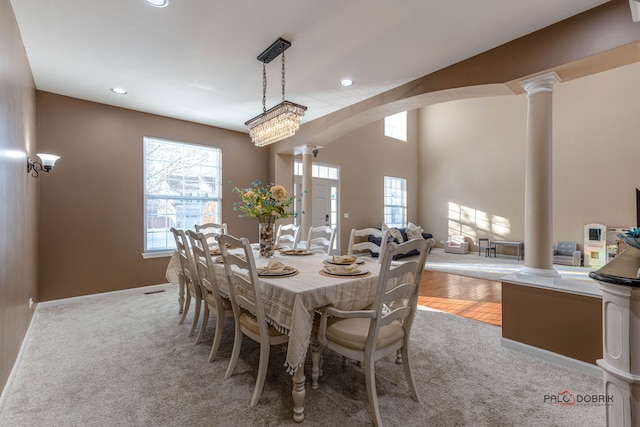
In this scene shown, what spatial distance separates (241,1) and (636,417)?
9.52 feet

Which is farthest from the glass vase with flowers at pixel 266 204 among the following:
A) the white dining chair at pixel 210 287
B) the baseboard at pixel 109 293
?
the baseboard at pixel 109 293

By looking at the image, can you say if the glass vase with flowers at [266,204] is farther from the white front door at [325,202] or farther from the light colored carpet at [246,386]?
the white front door at [325,202]

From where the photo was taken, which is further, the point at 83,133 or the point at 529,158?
the point at 83,133

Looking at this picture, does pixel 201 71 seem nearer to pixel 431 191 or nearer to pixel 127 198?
pixel 127 198

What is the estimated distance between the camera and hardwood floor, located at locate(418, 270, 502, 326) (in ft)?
11.1

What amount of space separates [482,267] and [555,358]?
4222 millimetres

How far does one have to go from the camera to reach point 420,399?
1.80m

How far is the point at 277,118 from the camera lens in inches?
108

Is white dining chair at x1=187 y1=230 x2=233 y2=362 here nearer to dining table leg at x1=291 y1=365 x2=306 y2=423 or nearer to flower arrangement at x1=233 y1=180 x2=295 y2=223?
flower arrangement at x1=233 y1=180 x2=295 y2=223

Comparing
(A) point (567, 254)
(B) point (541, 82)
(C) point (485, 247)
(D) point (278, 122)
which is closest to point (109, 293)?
(D) point (278, 122)

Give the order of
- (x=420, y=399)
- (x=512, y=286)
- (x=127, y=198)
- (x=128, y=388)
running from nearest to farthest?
(x=420, y=399) < (x=128, y=388) < (x=512, y=286) < (x=127, y=198)

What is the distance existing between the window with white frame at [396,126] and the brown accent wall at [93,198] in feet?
18.4

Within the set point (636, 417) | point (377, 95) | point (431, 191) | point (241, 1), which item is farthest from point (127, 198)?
point (431, 191)

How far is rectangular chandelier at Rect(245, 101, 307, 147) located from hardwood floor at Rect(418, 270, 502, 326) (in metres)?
1.89
